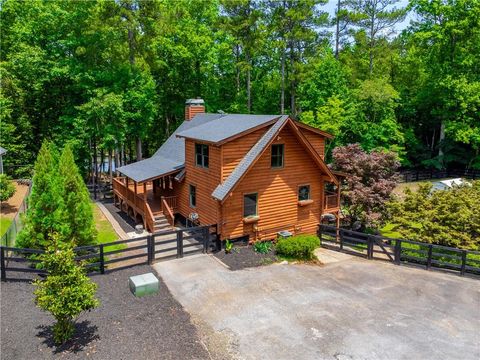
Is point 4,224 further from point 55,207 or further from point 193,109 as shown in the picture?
point 193,109

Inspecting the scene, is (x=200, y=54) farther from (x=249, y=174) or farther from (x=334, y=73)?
(x=249, y=174)

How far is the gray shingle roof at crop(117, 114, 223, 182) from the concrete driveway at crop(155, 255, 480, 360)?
6.85 meters

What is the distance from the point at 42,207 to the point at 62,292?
5.77 m

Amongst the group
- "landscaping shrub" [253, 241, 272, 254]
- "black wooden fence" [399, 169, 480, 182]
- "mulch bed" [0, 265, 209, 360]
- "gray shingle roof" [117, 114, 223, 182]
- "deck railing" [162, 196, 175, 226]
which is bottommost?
"mulch bed" [0, 265, 209, 360]

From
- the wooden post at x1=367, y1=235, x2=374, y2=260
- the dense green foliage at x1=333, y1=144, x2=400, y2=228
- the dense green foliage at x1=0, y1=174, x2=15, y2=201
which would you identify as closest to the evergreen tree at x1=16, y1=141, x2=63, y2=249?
the dense green foliage at x1=0, y1=174, x2=15, y2=201

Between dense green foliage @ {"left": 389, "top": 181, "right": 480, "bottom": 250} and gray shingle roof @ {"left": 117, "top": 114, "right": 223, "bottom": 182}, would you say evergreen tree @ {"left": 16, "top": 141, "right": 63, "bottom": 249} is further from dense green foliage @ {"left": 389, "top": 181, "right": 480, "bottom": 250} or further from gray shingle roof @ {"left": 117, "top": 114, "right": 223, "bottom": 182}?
dense green foliage @ {"left": 389, "top": 181, "right": 480, "bottom": 250}

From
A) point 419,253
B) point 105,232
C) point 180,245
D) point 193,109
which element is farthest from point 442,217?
point 193,109

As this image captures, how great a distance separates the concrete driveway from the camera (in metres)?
9.80

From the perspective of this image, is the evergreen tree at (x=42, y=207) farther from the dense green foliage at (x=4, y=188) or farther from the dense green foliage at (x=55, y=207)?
the dense green foliage at (x=4, y=188)

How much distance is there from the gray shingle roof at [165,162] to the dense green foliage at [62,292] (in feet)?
36.4

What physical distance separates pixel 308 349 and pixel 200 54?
29.8 meters

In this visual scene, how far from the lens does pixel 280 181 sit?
720 inches

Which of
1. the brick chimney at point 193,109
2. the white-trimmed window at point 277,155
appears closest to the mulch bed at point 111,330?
the white-trimmed window at point 277,155

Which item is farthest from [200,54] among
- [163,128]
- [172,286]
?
[172,286]
